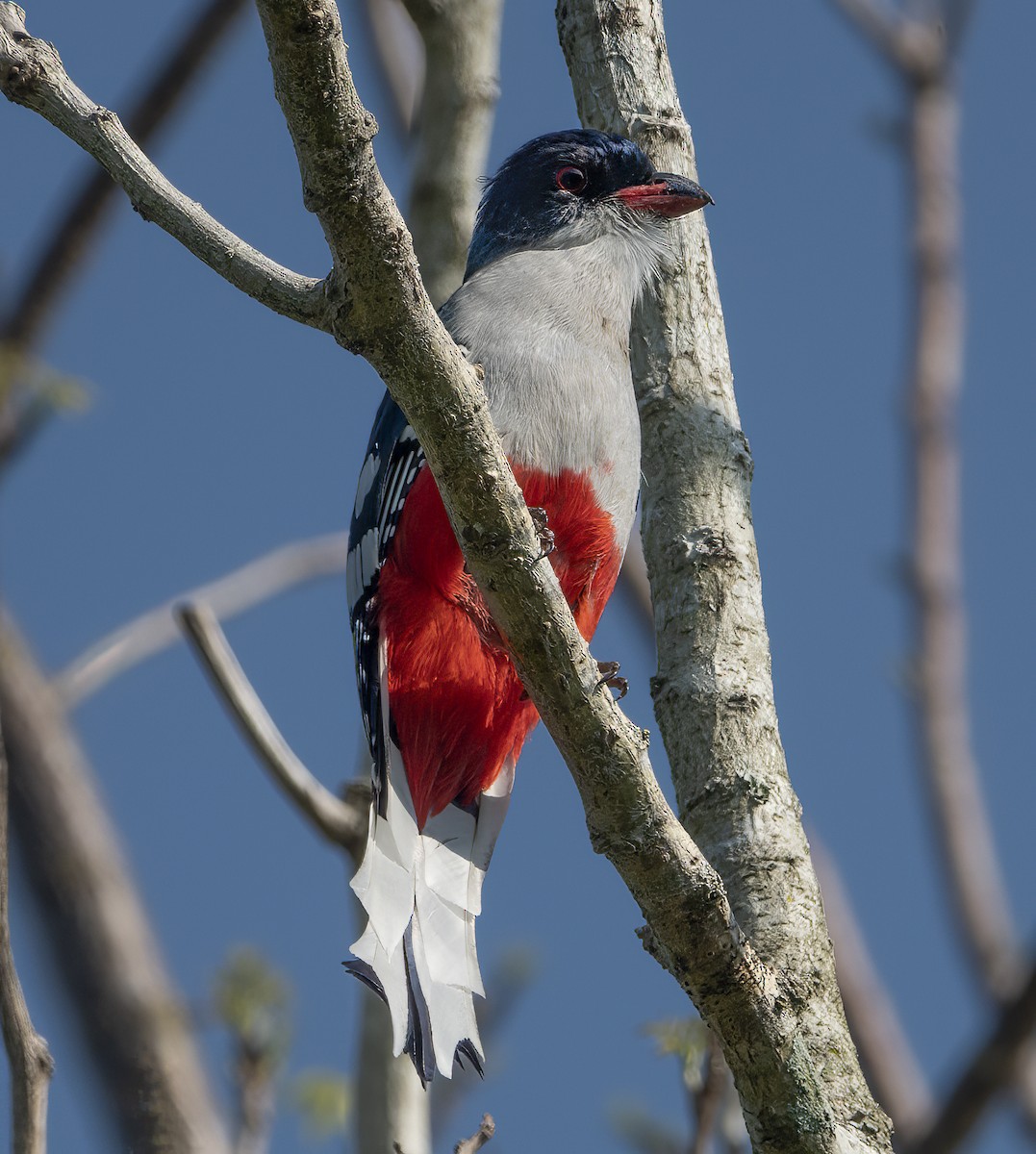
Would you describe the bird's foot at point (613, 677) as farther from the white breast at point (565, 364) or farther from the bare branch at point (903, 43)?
the bare branch at point (903, 43)

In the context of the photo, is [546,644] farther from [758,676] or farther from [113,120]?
[113,120]

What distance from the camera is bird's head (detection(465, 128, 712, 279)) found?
4914 millimetres

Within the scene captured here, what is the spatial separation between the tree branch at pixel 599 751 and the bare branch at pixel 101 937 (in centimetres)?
87

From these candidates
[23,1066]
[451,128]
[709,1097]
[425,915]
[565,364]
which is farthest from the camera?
[451,128]

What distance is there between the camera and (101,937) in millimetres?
2885

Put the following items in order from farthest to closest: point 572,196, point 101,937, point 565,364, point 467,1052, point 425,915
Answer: point 572,196, point 565,364, point 425,915, point 467,1052, point 101,937

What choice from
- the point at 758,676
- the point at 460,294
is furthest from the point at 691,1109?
the point at 460,294

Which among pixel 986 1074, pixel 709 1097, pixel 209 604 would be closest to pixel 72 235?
pixel 209 604

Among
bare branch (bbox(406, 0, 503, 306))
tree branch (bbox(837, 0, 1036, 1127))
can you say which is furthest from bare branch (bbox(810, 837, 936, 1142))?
bare branch (bbox(406, 0, 503, 306))

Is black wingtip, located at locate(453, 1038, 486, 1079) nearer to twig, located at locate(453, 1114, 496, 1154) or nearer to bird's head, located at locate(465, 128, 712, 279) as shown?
twig, located at locate(453, 1114, 496, 1154)

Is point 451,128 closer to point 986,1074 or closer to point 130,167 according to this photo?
point 130,167

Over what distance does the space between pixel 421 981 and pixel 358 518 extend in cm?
147

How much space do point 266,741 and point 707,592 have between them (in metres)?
1.34

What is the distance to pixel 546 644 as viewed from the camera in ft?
9.55
